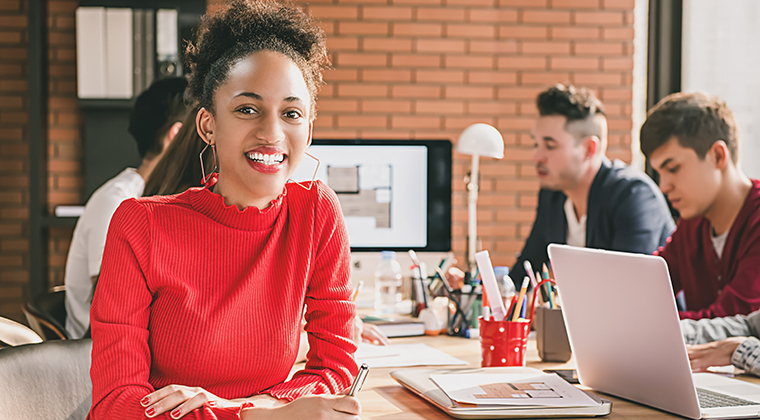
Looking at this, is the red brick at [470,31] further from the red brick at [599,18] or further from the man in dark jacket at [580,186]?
the man in dark jacket at [580,186]

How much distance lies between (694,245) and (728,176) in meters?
0.23

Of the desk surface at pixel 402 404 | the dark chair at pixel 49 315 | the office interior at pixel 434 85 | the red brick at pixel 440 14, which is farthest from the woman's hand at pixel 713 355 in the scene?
the red brick at pixel 440 14

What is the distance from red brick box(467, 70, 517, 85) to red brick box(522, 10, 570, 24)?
0.32 m

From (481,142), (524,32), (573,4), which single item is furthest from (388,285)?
(573,4)

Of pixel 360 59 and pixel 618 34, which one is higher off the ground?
pixel 618 34

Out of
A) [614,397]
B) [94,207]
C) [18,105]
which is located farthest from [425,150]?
[18,105]

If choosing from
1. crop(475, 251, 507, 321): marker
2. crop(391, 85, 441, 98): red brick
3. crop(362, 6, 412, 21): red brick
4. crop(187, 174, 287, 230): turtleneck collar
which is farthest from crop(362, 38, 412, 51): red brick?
crop(187, 174, 287, 230): turtleneck collar

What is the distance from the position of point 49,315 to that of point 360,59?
87.6 inches

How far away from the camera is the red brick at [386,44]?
11.8ft

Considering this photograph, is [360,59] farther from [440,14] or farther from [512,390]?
[512,390]

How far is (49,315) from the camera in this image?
75.4 inches

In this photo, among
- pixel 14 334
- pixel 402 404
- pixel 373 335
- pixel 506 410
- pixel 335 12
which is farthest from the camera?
pixel 335 12

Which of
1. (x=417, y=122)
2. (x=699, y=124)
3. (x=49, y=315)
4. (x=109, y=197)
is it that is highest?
(x=417, y=122)

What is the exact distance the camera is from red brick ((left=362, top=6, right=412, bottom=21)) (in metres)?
3.58
